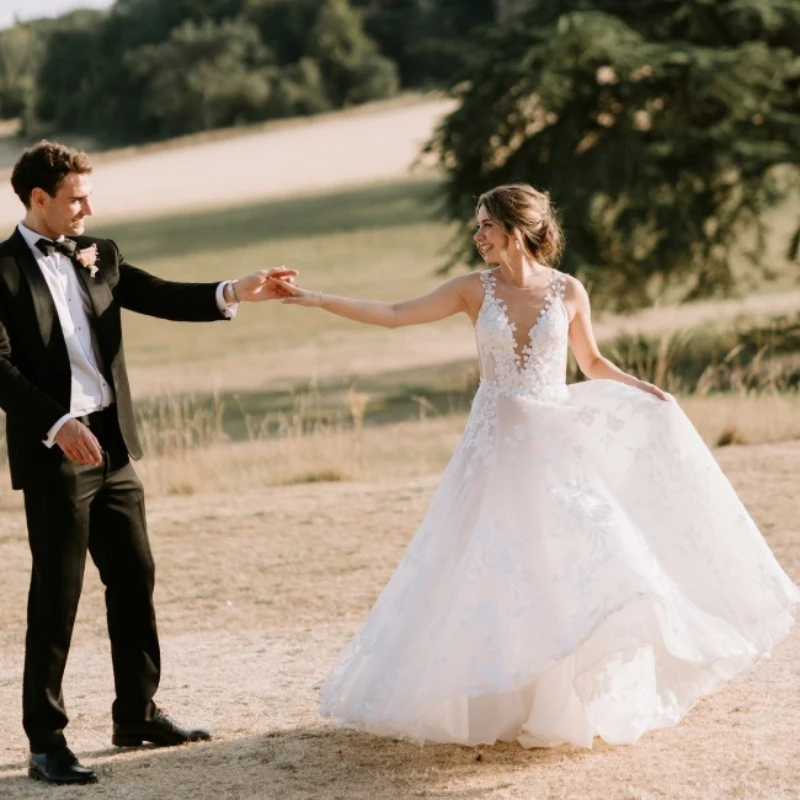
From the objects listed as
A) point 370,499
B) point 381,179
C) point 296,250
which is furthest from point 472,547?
point 381,179

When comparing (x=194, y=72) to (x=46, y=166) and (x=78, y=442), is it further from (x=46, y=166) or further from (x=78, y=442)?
(x=78, y=442)

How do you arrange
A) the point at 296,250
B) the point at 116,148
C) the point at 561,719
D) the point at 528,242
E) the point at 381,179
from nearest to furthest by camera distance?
the point at 561,719 → the point at 528,242 → the point at 296,250 → the point at 381,179 → the point at 116,148

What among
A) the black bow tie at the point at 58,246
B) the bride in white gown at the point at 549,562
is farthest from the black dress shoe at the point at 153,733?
the black bow tie at the point at 58,246

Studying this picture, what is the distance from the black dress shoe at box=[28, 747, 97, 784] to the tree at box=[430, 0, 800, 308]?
Answer: 1497 centimetres

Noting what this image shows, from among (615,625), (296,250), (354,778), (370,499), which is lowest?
(296,250)

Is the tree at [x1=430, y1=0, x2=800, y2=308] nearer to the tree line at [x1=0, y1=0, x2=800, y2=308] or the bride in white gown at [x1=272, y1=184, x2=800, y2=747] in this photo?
the tree line at [x1=0, y1=0, x2=800, y2=308]

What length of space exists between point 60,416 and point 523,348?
162 centimetres

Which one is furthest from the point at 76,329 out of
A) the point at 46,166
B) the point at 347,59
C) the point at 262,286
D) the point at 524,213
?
the point at 347,59

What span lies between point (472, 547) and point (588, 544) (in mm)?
387

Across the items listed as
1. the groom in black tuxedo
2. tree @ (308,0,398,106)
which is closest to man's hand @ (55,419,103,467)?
the groom in black tuxedo

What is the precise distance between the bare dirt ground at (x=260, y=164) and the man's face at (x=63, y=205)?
129 feet

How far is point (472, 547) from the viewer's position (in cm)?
517

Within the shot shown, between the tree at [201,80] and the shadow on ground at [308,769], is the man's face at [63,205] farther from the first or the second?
the tree at [201,80]

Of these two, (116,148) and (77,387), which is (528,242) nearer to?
(77,387)
